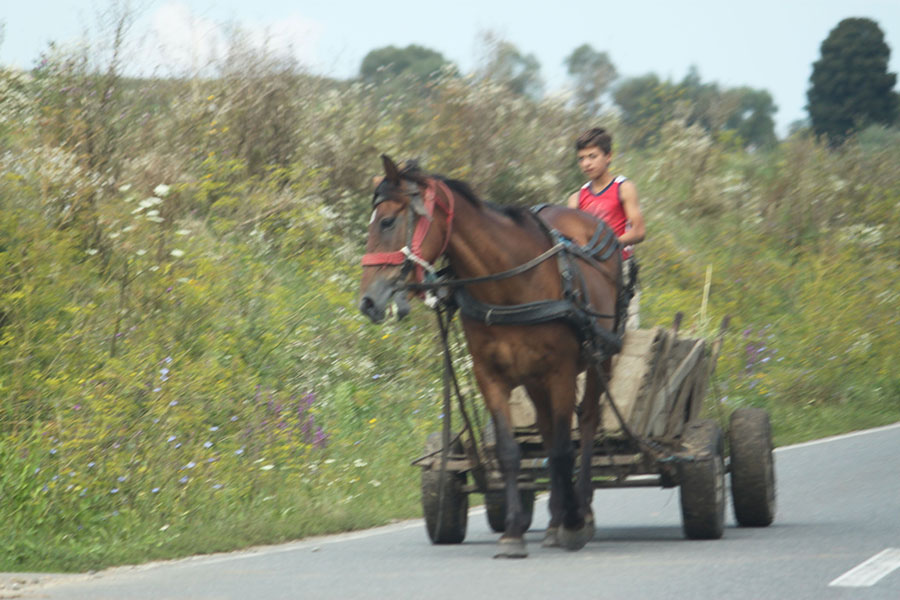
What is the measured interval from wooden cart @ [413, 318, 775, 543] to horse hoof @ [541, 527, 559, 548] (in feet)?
1.03

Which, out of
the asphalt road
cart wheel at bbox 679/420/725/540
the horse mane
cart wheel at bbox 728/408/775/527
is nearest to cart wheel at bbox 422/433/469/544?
the asphalt road

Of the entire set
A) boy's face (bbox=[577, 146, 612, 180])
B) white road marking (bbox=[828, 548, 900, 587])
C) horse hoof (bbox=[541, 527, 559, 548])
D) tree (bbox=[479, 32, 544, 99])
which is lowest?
white road marking (bbox=[828, 548, 900, 587])

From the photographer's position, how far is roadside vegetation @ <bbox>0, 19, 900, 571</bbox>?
35.1ft

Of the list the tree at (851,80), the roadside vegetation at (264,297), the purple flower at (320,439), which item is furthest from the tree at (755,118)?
the purple flower at (320,439)

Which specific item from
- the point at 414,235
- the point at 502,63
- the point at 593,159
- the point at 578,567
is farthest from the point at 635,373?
the point at 502,63

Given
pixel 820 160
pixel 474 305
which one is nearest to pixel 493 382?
pixel 474 305

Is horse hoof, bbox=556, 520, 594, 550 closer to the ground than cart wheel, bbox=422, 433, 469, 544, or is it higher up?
closer to the ground

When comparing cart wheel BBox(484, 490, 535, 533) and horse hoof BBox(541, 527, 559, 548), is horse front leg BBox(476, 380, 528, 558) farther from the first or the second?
cart wheel BBox(484, 490, 535, 533)

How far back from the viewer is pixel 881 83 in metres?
54.2

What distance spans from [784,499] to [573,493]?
3.69m

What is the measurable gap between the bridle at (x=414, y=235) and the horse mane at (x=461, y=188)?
0.05 meters

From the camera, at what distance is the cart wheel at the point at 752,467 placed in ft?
32.0

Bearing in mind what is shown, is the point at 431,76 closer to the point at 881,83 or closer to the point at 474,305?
the point at 474,305

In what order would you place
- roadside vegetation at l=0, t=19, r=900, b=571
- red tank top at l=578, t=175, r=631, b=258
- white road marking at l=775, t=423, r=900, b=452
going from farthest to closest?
white road marking at l=775, t=423, r=900, b=452 → roadside vegetation at l=0, t=19, r=900, b=571 → red tank top at l=578, t=175, r=631, b=258
